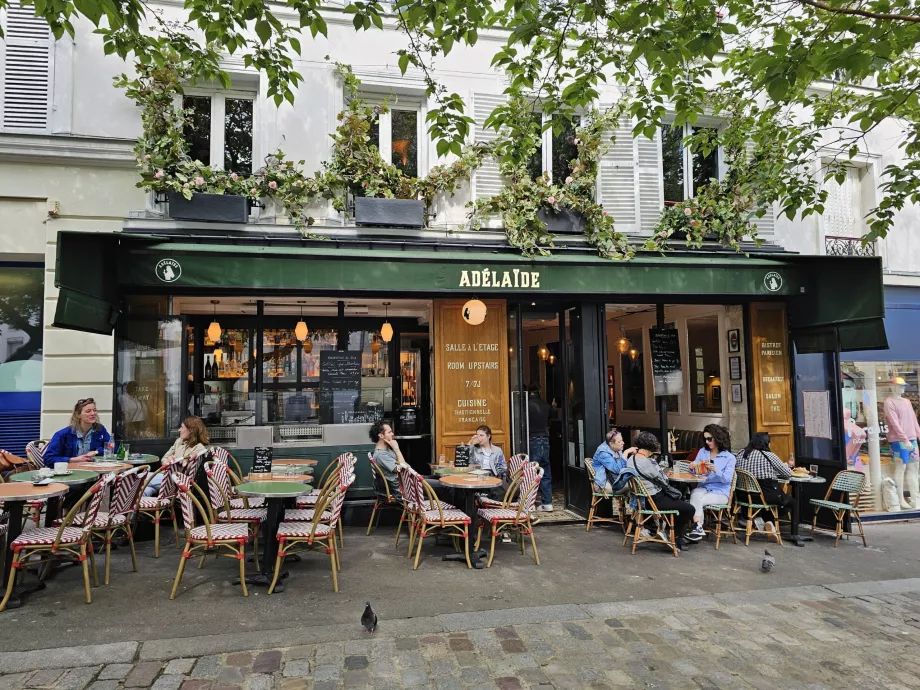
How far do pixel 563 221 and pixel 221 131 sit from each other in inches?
193

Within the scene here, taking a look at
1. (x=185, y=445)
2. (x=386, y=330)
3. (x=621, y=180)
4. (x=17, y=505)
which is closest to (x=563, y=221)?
(x=621, y=180)

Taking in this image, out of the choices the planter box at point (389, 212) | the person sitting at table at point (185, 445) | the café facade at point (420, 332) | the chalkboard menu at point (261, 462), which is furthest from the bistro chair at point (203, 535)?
the planter box at point (389, 212)

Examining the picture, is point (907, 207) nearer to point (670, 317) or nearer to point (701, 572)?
point (670, 317)

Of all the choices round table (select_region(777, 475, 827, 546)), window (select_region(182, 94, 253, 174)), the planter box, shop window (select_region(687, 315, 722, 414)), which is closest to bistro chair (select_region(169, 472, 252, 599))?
the planter box

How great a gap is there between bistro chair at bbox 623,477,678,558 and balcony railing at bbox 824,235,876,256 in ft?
18.6

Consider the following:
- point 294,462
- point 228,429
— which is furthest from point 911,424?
point 228,429

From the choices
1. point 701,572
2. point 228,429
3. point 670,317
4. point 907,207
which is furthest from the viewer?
point 670,317

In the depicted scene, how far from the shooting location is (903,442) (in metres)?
9.30

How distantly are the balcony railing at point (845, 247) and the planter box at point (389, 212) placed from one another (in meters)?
6.71

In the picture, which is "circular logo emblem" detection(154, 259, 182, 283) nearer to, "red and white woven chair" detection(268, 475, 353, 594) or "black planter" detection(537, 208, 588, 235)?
"red and white woven chair" detection(268, 475, 353, 594)

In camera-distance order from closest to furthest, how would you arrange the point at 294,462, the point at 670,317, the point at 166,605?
the point at 166,605, the point at 294,462, the point at 670,317

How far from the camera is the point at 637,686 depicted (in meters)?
3.78

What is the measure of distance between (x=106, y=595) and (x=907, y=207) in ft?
41.4

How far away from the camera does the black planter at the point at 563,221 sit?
859cm
